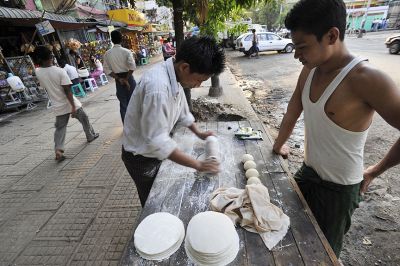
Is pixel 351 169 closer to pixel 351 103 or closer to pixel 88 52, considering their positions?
pixel 351 103

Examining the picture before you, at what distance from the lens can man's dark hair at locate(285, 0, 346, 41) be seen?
4.16 feet

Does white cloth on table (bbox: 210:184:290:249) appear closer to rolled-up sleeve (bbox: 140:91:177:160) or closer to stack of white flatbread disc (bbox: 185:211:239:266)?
stack of white flatbread disc (bbox: 185:211:239:266)

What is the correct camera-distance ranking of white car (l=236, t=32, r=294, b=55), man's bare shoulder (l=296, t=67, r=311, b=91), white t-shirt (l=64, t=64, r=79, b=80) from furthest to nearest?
1. white car (l=236, t=32, r=294, b=55)
2. white t-shirt (l=64, t=64, r=79, b=80)
3. man's bare shoulder (l=296, t=67, r=311, b=91)

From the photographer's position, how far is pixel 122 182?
11.9 ft

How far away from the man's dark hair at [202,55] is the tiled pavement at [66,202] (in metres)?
2.06

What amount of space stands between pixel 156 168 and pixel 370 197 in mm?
2851

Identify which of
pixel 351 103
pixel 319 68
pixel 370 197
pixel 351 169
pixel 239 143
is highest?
pixel 319 68

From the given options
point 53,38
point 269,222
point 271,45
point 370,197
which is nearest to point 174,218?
point 269,222

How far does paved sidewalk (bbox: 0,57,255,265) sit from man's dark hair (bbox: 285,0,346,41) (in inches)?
71.6

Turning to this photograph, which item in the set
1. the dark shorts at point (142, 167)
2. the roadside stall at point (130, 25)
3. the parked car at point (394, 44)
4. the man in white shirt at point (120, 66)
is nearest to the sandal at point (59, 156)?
the man in white shirt at point (120, 66)

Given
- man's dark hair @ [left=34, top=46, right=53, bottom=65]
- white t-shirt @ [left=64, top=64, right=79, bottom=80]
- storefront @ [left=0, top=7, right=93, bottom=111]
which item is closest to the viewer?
man's dark hair @ [left=34, top=46, right=53, bottom=65]

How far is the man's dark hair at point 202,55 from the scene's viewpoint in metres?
1.51

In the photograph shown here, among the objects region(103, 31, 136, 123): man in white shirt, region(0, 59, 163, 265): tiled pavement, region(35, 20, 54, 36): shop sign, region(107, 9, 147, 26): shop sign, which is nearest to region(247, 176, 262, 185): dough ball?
region(0, 59, 163, 265): tiled pavement

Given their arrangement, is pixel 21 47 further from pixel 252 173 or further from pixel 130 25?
pixel 252 173
